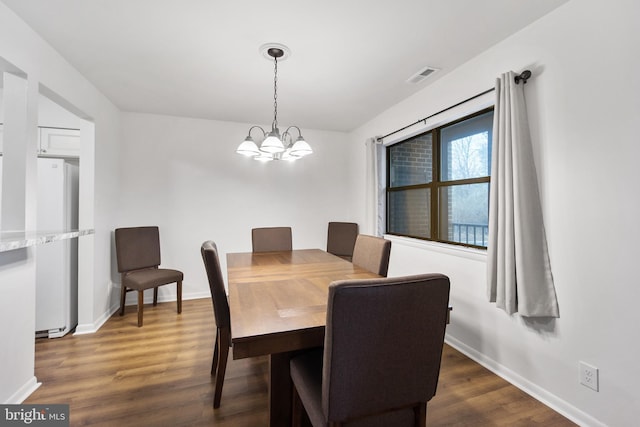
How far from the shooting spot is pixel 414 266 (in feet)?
9.60

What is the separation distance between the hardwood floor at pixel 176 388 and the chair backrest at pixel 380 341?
0.85 meters

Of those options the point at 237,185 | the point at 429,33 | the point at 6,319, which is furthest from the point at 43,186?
the point at 429,33

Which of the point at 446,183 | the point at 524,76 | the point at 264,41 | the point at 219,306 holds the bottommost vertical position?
the point at 219,306

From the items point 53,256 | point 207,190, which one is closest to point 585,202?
point 207,190

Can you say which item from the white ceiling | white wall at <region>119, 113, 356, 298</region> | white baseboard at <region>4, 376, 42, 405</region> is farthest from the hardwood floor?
the white ceiling

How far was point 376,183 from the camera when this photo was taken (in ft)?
11.4

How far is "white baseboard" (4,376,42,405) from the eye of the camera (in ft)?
5.34

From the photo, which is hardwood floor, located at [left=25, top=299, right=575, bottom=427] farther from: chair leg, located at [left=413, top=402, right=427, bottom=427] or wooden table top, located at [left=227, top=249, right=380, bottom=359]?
wooden table top, located at [left=227, top=249, right=380, bottom=359]

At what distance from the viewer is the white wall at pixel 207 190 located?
11.3ft

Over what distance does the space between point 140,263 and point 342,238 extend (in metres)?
2.47

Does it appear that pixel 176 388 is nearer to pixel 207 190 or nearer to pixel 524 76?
pixel 207 190

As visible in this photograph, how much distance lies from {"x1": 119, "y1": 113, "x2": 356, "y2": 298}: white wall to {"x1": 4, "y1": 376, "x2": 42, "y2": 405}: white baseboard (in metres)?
1.56

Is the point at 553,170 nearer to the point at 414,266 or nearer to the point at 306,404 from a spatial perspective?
the point at 414,266

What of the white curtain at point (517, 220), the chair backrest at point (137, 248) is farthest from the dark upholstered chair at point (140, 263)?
the white curtain at point (517, 220)
